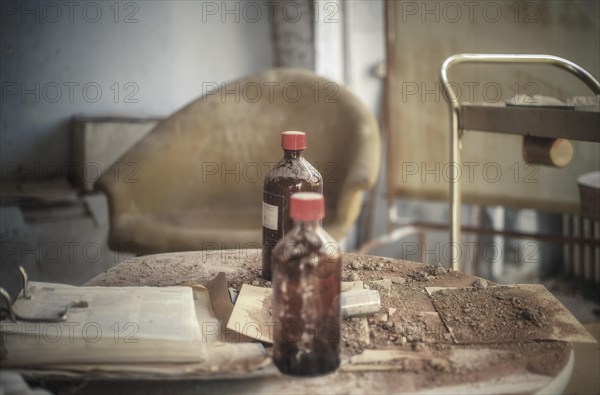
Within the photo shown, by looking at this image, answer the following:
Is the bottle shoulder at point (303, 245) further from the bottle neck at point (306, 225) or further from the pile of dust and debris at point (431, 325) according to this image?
the pile of dust and debris at point (431, 325)

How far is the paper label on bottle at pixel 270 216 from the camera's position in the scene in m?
1.50

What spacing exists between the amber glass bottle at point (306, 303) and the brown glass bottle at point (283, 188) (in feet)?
1.17

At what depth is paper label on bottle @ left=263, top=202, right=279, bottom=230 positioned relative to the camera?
1502 millimetres

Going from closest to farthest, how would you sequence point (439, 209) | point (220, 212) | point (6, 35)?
point (220, 212) → point (6, 35) → point (439, 209)

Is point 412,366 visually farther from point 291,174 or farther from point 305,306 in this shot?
point 291,174

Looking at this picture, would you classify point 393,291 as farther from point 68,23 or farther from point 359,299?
point 68,23

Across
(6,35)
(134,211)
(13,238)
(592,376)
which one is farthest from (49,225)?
(592,376)

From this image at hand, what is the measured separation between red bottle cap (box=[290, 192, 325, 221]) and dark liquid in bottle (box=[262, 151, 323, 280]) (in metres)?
0.41

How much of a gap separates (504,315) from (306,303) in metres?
0.43

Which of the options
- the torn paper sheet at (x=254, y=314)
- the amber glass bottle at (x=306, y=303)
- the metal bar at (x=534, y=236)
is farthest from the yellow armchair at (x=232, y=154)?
the amber glass bottle at (x=306, y=303)

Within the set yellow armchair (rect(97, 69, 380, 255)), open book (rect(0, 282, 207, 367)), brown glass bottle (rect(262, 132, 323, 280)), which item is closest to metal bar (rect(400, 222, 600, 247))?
yellow armchair (rect(97, 69, 380, 255))

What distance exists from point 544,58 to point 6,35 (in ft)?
8.04

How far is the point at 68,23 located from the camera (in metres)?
3.33

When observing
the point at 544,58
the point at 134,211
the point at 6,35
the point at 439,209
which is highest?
the point at 6,35
